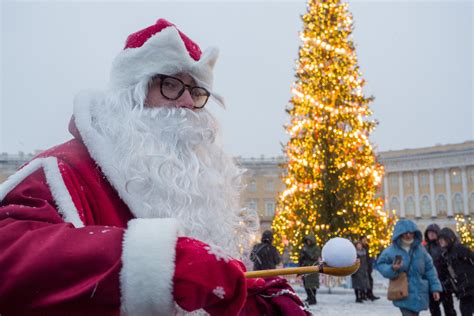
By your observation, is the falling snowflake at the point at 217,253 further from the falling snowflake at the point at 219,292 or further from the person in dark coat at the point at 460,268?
the person in dark coat at the point at 460,268

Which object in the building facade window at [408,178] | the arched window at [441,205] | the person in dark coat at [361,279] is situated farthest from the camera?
the building facade window at [408,178]

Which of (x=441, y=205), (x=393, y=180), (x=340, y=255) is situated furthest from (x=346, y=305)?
(x=441, y=205)

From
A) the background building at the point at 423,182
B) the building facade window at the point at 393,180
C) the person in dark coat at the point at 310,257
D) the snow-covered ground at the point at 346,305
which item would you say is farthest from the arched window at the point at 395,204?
the person in dark coat at the point at 310,257

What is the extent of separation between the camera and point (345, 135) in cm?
1464

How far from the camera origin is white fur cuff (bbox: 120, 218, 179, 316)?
119 centimetres

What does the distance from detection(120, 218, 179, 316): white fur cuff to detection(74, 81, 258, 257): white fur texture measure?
15.0 inches

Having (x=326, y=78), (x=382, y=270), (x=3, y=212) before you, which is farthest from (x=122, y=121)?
(x=326, y=78)

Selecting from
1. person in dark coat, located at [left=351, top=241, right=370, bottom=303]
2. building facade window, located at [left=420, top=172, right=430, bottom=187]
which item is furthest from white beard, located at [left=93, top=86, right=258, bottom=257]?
building facade window, located at [left=420, top=172, right=430, bottom=187]

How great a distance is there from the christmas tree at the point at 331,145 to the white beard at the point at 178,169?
1274cm

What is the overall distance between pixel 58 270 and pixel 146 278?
0.19 m

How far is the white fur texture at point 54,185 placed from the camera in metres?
1.37

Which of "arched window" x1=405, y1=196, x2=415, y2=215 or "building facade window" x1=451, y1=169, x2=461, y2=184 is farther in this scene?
"arched window" x1=405, y1=196, x2=415, y2=215

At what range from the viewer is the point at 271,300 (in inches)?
66.9

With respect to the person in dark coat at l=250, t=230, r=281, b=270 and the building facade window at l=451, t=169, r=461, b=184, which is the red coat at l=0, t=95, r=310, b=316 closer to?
the person in dark coat at l=250, t=230, r=281, b=270
